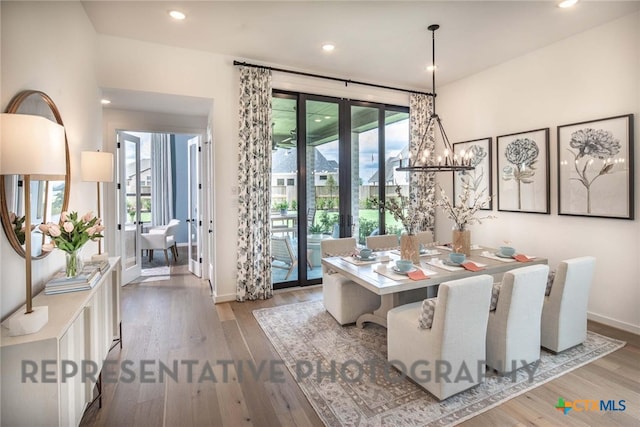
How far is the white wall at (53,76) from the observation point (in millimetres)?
1703

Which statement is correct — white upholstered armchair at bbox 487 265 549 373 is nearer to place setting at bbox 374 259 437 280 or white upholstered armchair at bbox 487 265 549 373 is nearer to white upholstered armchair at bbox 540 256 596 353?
white upholstered armchair at bbox 540 256 596 353

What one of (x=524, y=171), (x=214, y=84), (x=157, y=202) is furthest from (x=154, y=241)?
(x=524, y=171)

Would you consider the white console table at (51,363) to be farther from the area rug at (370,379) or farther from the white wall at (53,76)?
the area rug at (370,379)

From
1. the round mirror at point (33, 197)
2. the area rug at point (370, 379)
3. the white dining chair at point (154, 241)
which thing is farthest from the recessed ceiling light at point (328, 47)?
the white dining chair at point (154, 241)

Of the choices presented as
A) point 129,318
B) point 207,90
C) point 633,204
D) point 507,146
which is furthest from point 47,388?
point 507,146

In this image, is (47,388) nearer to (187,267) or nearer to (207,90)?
(207,90)

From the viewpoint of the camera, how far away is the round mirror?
5.57ft

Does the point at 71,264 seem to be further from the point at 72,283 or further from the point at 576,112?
the point at 576,112

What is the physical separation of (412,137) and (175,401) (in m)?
4.89

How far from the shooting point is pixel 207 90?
3.96 meters

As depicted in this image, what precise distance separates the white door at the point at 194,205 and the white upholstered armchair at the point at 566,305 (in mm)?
4795

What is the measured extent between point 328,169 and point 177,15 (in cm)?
267

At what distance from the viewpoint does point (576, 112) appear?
355cm

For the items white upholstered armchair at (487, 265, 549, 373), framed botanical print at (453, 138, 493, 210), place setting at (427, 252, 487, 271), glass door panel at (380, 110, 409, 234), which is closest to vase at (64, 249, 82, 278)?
place setting at (427, 252, 487, 271)
